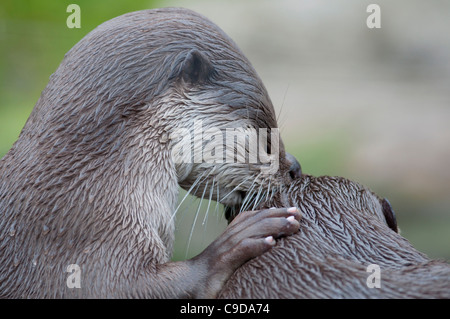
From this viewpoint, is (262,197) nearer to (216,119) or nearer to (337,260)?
(216,119)

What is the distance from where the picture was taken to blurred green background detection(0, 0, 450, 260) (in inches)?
175

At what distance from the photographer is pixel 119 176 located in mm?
1727

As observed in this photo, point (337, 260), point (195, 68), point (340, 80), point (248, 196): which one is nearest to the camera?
point (337, 260)

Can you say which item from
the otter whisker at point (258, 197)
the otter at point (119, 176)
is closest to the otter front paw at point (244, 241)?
the otter at point (119, 176)

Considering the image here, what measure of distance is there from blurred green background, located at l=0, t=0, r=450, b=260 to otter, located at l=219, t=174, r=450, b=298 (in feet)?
5.07

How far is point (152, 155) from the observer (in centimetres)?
177

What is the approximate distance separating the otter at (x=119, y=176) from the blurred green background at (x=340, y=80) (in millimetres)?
1581

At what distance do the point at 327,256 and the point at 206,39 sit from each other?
78cm

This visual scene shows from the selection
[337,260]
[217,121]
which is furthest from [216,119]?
[337,260]

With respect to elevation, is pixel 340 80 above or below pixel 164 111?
below

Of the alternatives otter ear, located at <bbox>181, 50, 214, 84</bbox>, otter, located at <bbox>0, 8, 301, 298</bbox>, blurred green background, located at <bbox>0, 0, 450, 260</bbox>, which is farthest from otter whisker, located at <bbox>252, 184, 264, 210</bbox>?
blurred green background, located at <bbox>0, 0, 450, 260</bbox>

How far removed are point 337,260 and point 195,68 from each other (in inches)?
28.4

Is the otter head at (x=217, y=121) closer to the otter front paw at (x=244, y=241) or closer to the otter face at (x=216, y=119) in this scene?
the otter face at (x=216, y=119)
